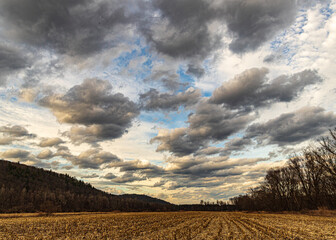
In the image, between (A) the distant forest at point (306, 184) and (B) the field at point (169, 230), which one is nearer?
(B) the field at point (169, 230)

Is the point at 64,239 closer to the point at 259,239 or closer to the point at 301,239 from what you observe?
the point at 259,239

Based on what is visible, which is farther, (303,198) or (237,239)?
(303,198)

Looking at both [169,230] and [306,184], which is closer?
[169,230]

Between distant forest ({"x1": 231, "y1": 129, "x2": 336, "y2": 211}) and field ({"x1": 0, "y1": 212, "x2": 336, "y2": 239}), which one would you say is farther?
distant forest ({"x1": 231, "y1": 129, "x2": 336, "y2": 211})

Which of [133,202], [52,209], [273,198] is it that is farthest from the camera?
[133,202]

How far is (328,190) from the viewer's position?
7338cm

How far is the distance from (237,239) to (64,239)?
61.6 feet

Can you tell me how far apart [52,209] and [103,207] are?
2473 inches

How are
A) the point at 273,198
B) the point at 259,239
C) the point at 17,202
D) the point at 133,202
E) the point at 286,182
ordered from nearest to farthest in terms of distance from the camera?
the point at 259,239 < the point at 286,182 < the point at 273,198 < the point at 17,202 < the point at 133,202

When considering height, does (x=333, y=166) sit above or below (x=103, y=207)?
above

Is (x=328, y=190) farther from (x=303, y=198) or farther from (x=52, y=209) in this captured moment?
(x=52, y=209)

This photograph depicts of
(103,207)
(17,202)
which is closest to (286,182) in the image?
(103,207)

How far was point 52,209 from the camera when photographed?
365ft

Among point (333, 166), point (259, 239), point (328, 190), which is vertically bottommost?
point (259, 239)
